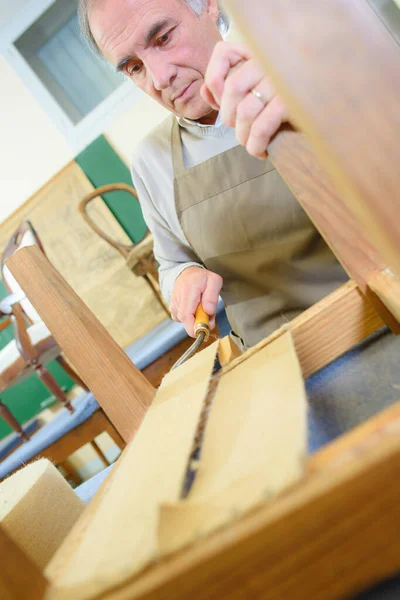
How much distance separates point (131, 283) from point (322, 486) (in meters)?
4.14

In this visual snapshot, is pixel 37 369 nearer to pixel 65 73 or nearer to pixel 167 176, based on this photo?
pixel 167 176

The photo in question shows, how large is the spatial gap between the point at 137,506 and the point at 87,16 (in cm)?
145

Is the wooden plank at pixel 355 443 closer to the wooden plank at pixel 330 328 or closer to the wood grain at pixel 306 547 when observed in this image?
the wood grain at pixel 306 547

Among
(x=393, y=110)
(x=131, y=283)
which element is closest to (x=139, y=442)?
(x=393, y=110)

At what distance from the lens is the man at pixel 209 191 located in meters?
1.19

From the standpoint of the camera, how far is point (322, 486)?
0.77ft

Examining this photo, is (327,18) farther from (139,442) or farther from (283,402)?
(139,442)

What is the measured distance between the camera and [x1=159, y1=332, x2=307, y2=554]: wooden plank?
255mm

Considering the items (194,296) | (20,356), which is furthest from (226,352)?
(20,356)

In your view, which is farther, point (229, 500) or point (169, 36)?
point (169, 36)

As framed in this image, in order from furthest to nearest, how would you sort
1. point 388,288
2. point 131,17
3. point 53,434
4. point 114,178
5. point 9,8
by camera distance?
point 114,178
point 9,8
point 53,434
point 131,17
point 388,288

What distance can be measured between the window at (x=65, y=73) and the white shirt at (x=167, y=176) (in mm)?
2953

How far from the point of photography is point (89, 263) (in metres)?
4.31

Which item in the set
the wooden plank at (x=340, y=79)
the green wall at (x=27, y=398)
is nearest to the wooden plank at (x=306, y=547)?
the wooden plank at (x=340, y=79)
